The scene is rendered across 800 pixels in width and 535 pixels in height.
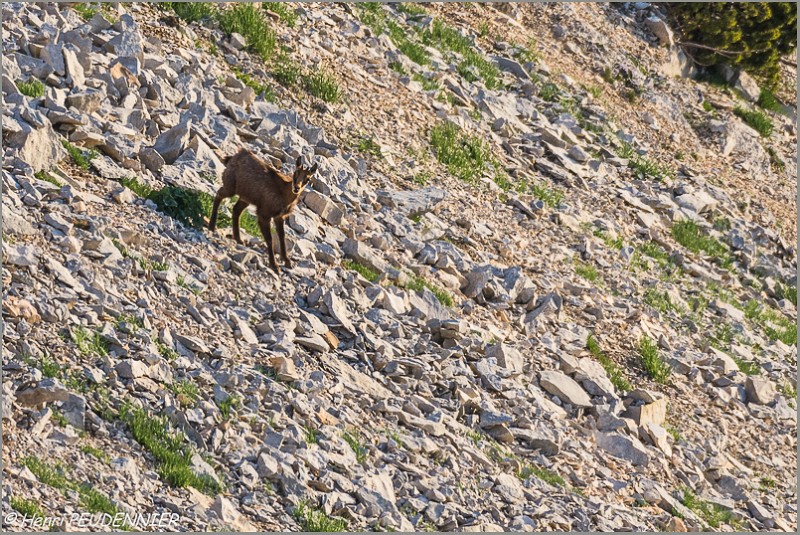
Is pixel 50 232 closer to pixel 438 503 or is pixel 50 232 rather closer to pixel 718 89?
pixel 438 503

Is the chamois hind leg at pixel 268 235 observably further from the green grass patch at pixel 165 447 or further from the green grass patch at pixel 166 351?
the green grass patch at pixel 165 447

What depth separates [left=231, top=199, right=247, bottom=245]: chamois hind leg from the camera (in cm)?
1227

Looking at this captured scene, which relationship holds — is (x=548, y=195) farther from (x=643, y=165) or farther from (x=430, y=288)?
(x=430, y=288)

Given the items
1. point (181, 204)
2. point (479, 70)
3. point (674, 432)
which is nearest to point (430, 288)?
point (181, 204)

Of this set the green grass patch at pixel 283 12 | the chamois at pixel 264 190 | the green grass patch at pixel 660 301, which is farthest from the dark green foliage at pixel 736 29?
the chamois at pixel 264 190

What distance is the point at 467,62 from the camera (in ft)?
65.2

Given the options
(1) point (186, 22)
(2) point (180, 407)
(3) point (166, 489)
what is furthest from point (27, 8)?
(3) point (166, 489)

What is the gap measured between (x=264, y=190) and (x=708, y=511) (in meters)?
6.20

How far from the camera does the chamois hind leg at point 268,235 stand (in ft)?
39.6

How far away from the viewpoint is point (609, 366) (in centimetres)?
1377

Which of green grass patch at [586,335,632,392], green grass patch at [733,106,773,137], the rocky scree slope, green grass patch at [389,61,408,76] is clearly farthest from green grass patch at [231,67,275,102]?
green grass patch at [733,106,773,137]

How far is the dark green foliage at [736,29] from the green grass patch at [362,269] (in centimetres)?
1396

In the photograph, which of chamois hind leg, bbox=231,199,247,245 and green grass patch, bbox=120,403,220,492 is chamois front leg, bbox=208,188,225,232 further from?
green grass patch, bbox=120,403,220,492

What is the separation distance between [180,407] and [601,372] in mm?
6123
